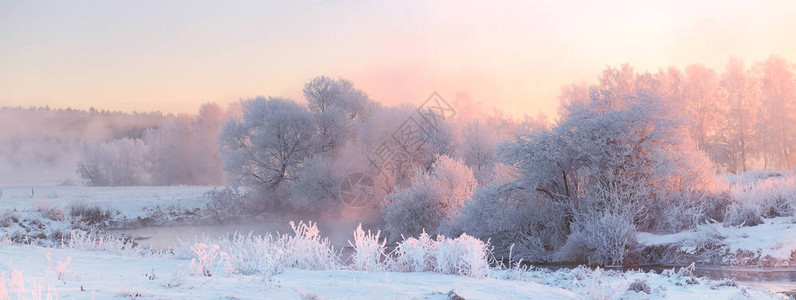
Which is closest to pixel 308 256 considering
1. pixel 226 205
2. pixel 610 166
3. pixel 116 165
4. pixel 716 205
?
pixel 610 166

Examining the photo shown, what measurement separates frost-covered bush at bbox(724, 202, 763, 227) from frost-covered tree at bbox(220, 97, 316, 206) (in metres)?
25.8

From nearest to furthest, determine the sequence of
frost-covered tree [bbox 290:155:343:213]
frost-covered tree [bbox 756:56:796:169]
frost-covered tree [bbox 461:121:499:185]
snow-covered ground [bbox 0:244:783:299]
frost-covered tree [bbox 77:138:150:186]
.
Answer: snow-covered ground [bbox 0:244:783:299] → frost-covered tree [bbox 290:155:343:213] → frost-covered tree [bbox 461:121:499:185] → frost-covered tree [bbox 756:56:796:169] → frost-covered tree [bbox 77:138:150:186]

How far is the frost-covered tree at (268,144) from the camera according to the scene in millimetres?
37312

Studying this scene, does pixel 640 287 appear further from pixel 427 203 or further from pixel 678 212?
pixel 427 203

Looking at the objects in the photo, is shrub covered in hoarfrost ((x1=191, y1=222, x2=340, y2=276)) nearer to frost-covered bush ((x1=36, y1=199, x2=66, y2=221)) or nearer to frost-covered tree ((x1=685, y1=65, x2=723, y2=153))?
frost-covered bush ((x1=36, y1=199, x2=66, y2=221))

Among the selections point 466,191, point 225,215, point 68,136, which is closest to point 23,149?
point 68,136

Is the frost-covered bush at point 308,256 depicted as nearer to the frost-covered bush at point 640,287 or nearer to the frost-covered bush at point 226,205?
the frost-covered bush at point 640,287

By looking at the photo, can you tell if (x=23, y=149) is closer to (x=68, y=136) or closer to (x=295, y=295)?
(x=68, y=136)

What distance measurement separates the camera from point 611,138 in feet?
62.9

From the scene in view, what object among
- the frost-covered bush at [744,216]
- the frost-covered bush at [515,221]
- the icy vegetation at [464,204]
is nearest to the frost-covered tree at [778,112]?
the icy vegetation at [464,204]

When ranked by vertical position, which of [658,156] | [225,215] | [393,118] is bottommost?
[225,215]

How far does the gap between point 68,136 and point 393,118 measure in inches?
3342

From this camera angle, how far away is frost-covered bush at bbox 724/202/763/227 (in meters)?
17.4

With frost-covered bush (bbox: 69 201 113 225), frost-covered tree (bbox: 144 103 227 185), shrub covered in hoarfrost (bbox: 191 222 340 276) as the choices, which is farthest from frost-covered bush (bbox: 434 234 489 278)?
frost-covered tree (bbox: 144 103 227 185)
